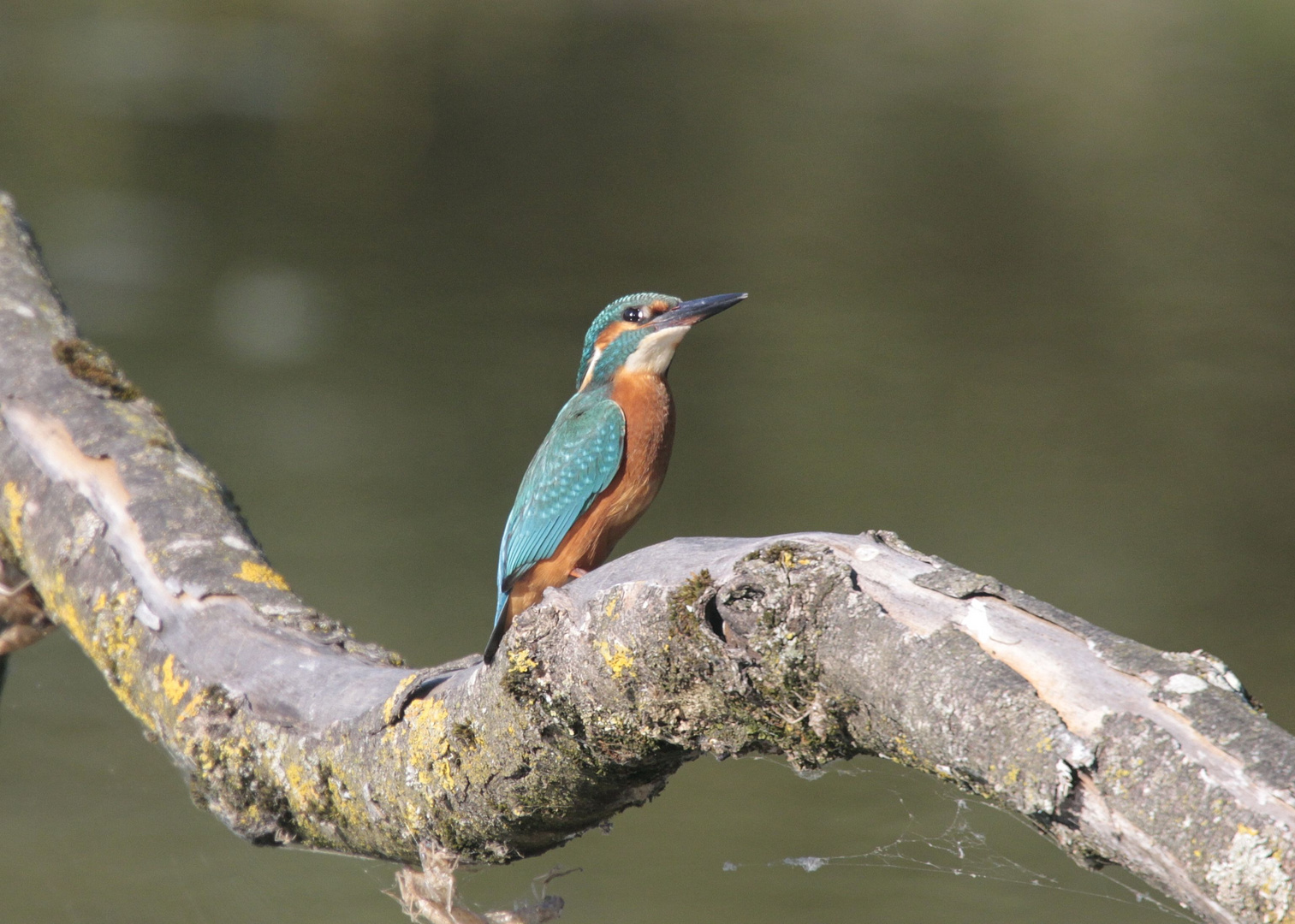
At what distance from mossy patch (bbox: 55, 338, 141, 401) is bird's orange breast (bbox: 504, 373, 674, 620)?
3.41 feet

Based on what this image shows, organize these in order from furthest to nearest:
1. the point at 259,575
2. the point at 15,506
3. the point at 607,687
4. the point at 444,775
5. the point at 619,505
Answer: the point at 15,506 → the point at 619,505 → the point at 259,575 → the point at 444,775 → the point at 607,687

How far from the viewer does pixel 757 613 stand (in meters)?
1.26

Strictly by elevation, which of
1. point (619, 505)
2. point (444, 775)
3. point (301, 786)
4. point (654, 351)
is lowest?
point (301, 786)

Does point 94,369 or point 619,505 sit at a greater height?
point 94,369

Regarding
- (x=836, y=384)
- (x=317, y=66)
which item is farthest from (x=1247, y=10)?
(x=317, y=66)

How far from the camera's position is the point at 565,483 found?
93.0 inches

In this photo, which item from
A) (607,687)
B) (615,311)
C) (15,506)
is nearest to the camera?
(607,687)

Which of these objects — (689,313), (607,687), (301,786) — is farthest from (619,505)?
(607,687)

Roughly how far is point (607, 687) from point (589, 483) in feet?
3.15

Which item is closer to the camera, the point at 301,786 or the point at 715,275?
the point at 301,786

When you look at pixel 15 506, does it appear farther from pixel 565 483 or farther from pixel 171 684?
pixel 565 483

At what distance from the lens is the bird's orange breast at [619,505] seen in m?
2.38

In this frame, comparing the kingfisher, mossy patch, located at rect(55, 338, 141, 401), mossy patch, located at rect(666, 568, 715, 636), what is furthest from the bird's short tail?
mossy patch, located at rect(55, 338, 141, 401)

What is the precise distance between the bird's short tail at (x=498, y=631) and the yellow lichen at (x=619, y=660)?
20cm
